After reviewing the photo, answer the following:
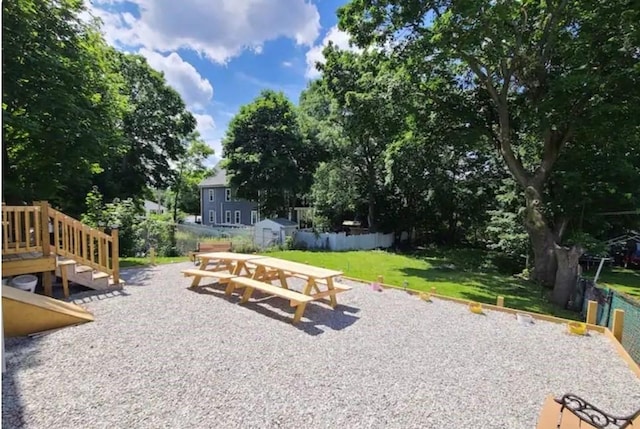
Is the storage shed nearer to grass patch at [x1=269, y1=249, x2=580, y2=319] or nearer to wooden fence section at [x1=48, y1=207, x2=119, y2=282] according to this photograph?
grass patch at [x1=269, y1=249, x2=580, y2=319]

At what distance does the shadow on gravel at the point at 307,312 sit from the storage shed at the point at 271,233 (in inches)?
401

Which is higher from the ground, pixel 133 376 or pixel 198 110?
pixel 198 110

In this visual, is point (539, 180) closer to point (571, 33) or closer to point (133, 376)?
point (571, 33)

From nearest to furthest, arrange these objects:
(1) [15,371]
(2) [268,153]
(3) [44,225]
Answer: (1) [15,371] → (3) [44,225] → (2) [268,153]

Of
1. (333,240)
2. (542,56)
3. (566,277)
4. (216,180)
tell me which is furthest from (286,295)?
(216,180)

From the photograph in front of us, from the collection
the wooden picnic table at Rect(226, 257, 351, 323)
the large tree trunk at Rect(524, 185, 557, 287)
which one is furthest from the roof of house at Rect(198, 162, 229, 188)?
the large tree trunk at Rect(524, 185, 557, 287)

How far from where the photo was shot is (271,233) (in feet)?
60.9

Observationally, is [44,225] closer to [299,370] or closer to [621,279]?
[299,370]

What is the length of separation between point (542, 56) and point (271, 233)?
1347 centimetres

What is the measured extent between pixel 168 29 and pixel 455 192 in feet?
55.4

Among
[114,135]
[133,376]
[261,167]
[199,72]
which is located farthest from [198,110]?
[133,376]

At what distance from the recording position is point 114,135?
452 inches

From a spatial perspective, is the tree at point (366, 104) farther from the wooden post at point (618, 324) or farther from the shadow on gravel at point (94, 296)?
the shadow on gravel at point (94, 296)

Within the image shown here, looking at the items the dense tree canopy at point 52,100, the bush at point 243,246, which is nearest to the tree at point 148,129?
the dense tree canopy at point 52,100
